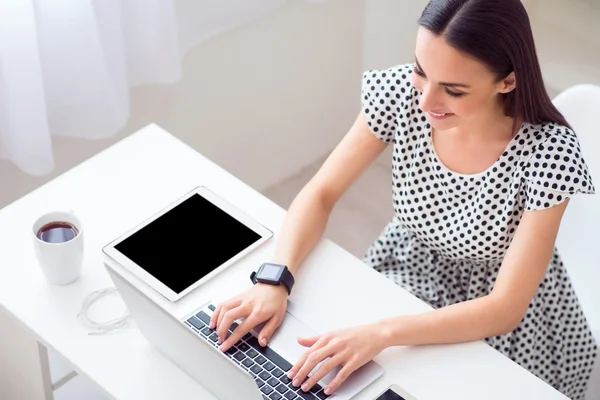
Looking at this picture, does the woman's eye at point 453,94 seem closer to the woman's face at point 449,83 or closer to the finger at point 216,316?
the woman's face at point 449,83

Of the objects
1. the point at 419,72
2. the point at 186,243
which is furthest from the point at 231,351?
the point at 419,72

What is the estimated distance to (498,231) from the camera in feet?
5.40

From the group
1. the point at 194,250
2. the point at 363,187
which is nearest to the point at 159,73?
the point at 194,250

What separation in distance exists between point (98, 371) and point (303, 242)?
0.40m

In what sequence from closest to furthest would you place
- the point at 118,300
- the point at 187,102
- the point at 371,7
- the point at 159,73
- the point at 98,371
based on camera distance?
the point at 98,371 → the point at 118,300 → the point at 159,73 → the point at 187,102 → the point at 371,7

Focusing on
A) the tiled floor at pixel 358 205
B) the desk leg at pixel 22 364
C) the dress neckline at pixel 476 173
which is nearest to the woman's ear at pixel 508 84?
the dress neckline at pixel 476 173

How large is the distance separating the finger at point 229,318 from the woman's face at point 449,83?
0.43m

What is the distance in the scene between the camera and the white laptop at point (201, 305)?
4.33 ft

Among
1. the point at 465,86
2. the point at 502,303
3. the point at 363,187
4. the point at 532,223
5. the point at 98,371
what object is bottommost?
the point at 363,187

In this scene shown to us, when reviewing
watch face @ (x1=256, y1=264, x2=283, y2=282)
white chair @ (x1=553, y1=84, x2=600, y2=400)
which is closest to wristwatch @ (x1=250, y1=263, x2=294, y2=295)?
watch face @ (x1=256, y1=264, x2=283, y2=282)

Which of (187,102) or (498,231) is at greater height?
(498,231)

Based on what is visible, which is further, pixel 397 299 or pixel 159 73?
pixel 159 73

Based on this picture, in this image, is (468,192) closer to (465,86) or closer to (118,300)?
(465,86)

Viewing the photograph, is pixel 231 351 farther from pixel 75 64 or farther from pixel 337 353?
pixel 75 64
